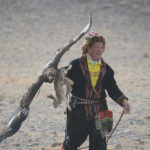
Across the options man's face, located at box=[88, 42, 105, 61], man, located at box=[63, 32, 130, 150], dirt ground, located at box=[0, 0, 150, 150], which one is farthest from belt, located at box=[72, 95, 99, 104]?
dirt ground, located at box=[0, 0, 150, 150]

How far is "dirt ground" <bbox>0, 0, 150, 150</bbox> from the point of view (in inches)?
217

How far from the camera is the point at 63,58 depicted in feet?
44.0

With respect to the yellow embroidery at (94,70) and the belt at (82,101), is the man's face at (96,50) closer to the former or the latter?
the yellow embroidery at (94,70)

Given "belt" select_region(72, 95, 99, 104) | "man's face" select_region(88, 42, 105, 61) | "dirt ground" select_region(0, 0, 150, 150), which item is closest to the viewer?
"man's face" select_region(88, 42, 105, 61)

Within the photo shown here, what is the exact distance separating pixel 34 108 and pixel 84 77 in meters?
3.93

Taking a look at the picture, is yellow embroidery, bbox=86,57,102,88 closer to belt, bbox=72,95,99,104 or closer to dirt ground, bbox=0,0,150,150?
belt, bbox=72,95,99,104

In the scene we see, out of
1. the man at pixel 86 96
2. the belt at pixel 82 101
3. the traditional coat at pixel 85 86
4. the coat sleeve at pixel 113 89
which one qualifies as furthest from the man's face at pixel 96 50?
the belt at pixel 82 101

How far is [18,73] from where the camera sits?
35.1 ft

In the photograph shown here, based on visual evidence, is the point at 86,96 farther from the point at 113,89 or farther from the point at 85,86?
the point at 113,89

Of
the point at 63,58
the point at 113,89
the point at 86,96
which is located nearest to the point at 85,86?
the point at 86,96

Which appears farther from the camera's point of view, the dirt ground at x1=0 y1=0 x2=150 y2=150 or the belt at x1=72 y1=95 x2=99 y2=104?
the dirt ground at x1=0 y1=0 x2=150 y2=150

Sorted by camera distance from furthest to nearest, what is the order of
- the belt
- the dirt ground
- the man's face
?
1. the dirt ground
2. the belt
3. the man's face

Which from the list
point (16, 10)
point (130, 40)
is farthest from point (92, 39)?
point (16, 10)

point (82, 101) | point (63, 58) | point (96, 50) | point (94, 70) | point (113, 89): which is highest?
point (63, 58)
